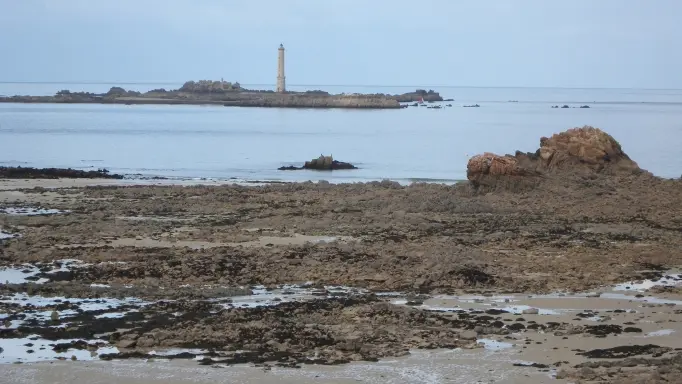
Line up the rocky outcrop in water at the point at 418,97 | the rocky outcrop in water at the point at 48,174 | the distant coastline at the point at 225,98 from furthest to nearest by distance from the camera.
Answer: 1. the rocky outcrop in water at the point at 418,97
2. the distant coastline at the point at 225,98
3. the rocky outcrop in water at the point at 48,174

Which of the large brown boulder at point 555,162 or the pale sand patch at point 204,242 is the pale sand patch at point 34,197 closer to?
the pale sand patch at point 204,242

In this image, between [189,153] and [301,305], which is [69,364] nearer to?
[301,305]

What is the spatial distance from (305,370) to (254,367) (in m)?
0.50

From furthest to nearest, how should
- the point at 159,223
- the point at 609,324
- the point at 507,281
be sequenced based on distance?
the point at 159,223
the point at 507,281
the point at 609,324

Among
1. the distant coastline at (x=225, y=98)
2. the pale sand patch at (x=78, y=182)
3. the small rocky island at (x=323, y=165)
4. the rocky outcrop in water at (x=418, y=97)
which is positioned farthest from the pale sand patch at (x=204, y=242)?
the rocky outcrop in water at (x=418, y=97)

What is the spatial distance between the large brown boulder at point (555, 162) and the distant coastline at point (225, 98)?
4378 inches

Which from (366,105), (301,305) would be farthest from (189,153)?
(366,105)

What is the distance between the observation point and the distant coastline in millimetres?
139500

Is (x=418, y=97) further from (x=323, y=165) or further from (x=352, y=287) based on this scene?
(x=352, y=287)

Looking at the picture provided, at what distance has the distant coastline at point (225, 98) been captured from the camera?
139500mm

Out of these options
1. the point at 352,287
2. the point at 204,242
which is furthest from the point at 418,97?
the point at 352,287

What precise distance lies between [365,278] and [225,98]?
144100mm

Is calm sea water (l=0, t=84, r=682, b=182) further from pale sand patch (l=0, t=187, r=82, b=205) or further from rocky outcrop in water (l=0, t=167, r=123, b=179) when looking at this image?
pale sand patch (l=0, t=187, r=82, b=205)

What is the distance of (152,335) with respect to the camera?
33.7ft
